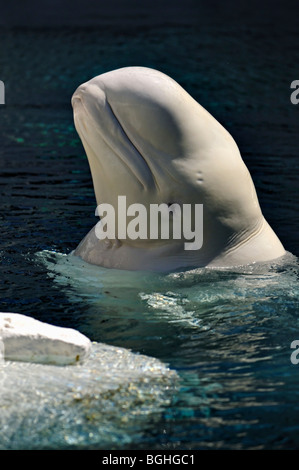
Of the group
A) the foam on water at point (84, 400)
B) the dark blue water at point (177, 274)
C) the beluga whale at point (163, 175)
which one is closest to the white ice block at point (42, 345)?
the foam on water at point (84, 400)

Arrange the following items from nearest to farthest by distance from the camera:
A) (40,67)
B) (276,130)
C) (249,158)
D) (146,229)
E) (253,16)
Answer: (146,229)
(249,158)
(276,130)
(40,67)
(253,16)

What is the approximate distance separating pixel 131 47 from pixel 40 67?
5.74 ft

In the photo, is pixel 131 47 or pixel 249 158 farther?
pixel 131 47

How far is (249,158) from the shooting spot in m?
10.7

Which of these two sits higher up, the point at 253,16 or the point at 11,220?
the point at 253,16

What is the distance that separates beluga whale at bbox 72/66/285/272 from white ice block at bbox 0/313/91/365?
1462mm

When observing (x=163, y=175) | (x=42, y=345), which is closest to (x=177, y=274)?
(x=163, y=175)

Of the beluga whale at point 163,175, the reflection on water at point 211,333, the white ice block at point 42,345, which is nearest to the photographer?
the reflection on water at point 211,333

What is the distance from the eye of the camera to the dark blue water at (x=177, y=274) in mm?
4469

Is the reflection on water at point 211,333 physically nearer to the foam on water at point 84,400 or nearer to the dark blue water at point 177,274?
the dark blue water at point 177,274

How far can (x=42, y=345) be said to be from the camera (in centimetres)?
463

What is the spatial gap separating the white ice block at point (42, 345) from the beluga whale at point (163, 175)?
4.80 ft

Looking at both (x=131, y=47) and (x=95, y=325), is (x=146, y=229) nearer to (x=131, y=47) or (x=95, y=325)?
(x=95, y=325)
